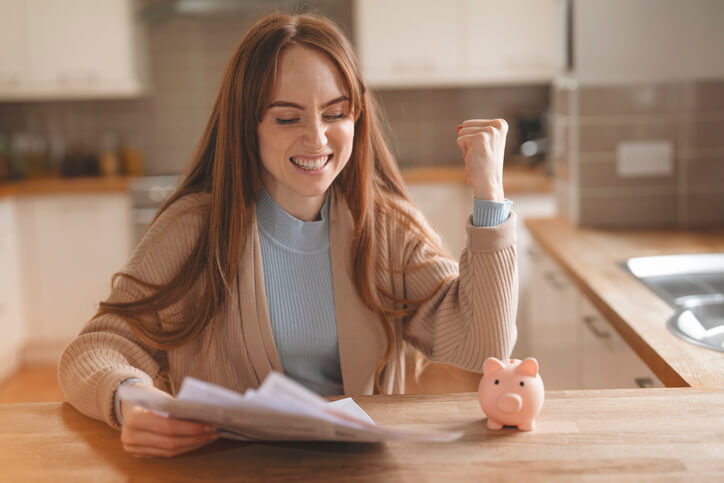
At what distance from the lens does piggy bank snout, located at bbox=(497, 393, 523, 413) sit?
0.98 metres

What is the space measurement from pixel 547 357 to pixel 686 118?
904mm

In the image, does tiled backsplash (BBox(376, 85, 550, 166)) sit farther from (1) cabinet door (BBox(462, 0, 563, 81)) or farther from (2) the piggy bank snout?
(2) the piggy bank snout

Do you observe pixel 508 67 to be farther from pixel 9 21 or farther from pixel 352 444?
pixel 352 444

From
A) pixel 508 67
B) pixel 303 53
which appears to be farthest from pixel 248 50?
pixel 508 67

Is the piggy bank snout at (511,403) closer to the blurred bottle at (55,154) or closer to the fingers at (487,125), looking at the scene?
the fingers at (487,125)

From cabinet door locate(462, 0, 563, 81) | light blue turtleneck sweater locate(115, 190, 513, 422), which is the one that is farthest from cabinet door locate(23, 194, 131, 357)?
light blue turtleneck sweater locate(115, 190, 513, 422)

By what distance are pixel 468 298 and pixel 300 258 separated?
325 millimetres

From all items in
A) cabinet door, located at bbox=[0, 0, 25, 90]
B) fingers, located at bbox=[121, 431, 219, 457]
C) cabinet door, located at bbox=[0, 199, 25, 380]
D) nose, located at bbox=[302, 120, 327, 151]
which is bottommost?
cabinet door, located at bbox=[0, 199, 25, 380]

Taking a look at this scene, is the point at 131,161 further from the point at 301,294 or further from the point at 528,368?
the point at 528,368

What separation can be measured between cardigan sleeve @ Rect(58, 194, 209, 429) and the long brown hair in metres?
0.02

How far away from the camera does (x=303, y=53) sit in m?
1.33

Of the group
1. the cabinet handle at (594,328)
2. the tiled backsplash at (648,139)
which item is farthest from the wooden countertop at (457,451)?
the tiled backsplash at (648,139)

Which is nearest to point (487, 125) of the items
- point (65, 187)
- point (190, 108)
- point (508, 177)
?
point (508, 177)

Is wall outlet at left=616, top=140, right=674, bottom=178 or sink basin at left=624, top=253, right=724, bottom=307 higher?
wall outlet at left=616, top=140, right=674, bottom=178
